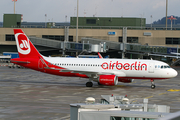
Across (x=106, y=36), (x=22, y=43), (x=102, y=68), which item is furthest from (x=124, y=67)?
(x=106, y=36)

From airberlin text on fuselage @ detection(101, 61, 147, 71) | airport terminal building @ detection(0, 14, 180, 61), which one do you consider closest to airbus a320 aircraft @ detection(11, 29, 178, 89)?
airberlin text on fuselage @ detection(101, 61, 147, 71)

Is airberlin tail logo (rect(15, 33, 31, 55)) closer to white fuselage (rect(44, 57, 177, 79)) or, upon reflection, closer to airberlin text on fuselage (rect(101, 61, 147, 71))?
white fuselage (rect(44, 57, 177, 79))

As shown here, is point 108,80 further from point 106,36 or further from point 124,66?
point 106,36

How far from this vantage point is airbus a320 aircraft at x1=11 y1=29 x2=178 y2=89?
39.5 metres

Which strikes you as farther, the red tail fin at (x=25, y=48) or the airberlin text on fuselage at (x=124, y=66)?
the red tail fin at (x=25, y=48)

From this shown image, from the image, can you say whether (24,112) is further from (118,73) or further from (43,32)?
(43,32)

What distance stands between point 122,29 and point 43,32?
24441 millimetres

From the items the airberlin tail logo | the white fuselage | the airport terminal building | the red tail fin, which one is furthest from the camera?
the airport terminal building

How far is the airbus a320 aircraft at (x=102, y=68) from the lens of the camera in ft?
130

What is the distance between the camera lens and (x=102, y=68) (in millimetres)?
41000

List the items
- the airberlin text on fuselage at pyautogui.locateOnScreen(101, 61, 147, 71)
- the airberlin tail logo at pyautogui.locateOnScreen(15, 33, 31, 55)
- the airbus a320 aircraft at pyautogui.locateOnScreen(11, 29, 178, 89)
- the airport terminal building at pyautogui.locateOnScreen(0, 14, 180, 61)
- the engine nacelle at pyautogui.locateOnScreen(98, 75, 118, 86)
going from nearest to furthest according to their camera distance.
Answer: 1. the engine nacelle at pyautogui.locateOnScreen(98, 75, 118, 86)
2. the airbus a320 aircraft at pyautogui.locateOnScreen(11, 29, 178, 89)
3. the airberlin text on fuselage at pyautogui.locateOnScreen(101, 61, 147, 71)
4. the airberlin tail logo at pyautogui.locateOnScreen(15, 33, 31, 55)
5. the airport terminal building at pyautogui.locateOnScreen(0, 14, 180, 61)

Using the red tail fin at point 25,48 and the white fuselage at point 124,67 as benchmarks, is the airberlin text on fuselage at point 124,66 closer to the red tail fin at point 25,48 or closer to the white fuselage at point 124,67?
the white fuselage at point 124,67

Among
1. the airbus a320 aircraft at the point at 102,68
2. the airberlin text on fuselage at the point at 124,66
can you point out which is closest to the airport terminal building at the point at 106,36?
the airbus a320 aircraft at the point at 102,68

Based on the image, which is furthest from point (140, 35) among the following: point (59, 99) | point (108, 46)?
point (59, 99)
